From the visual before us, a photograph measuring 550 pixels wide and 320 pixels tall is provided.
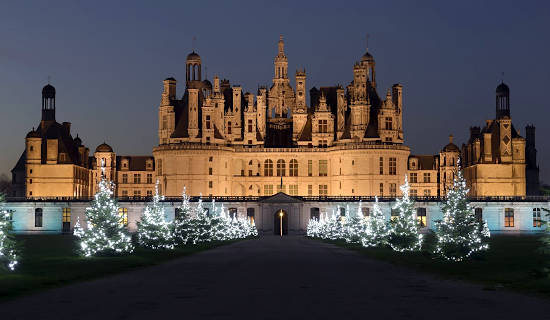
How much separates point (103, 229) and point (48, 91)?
100m

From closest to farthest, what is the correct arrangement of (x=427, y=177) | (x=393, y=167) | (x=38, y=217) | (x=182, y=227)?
(x=182, y=227) → (x=38, y=217) → (x=393, y=167) → (x=427, y=177)

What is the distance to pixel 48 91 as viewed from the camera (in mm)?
141625

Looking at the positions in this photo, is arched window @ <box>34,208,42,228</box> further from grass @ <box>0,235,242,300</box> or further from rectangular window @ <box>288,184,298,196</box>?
grass @ <box>0,235,242,300</box>

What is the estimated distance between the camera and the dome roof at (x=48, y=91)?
142 metres

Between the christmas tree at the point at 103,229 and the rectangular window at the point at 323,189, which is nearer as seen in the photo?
the christmas tree at the point at 103,229

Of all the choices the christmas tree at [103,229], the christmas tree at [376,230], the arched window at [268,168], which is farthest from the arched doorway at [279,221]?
the christmas tree at [103,229]

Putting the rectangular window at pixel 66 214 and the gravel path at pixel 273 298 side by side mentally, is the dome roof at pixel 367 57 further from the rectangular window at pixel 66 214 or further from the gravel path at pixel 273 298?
the gravel path at pixel 273 298

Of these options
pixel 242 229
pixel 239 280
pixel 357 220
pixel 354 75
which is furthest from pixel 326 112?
pixel 239 280

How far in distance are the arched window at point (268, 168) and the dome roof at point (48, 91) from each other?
1530 inches

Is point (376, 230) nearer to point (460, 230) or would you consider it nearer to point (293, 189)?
point (460, 230)

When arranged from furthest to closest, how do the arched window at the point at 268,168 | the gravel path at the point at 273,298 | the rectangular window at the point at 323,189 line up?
the arched window at the point at 268,168, the rectangular window at the point at 323,189, the gravel path at the point at 273,298

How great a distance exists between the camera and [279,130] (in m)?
136

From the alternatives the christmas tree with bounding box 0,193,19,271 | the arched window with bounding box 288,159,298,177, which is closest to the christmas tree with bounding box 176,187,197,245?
the christmas tree with bounding box 0,193,19,271

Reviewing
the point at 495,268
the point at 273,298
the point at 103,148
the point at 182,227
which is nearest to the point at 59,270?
the point at 273,298
